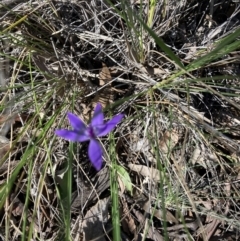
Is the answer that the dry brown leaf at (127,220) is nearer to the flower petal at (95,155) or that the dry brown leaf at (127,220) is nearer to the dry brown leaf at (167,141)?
the dry brown leaf at (167,141)

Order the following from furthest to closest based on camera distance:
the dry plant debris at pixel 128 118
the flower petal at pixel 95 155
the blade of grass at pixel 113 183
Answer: the dry plant debris at pixel 128 118
the blade of grass at pixel 113 183
the flower petal at pixel 95 155

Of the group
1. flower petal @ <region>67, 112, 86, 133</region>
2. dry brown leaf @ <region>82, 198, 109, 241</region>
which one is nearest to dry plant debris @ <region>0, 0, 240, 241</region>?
dry brown leaf @ <region>82, 198, 109, 241</region>

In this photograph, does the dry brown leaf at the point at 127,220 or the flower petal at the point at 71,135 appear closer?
the flower petal at the point at 71,135

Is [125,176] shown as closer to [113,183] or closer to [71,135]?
[113,183]

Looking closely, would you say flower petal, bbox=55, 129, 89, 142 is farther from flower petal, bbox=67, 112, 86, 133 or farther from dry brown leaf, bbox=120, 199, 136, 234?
dry brown leaf, bbox=120, 199, 136, 234

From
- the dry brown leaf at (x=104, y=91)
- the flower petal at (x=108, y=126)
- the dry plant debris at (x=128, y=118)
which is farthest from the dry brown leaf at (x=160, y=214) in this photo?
the flower petal at (x=108, y=126)

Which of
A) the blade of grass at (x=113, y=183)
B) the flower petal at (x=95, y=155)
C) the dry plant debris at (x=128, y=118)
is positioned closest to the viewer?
the flower petal at (x=95, y=155)

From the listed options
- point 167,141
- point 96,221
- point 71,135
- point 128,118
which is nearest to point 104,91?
point 128,118
